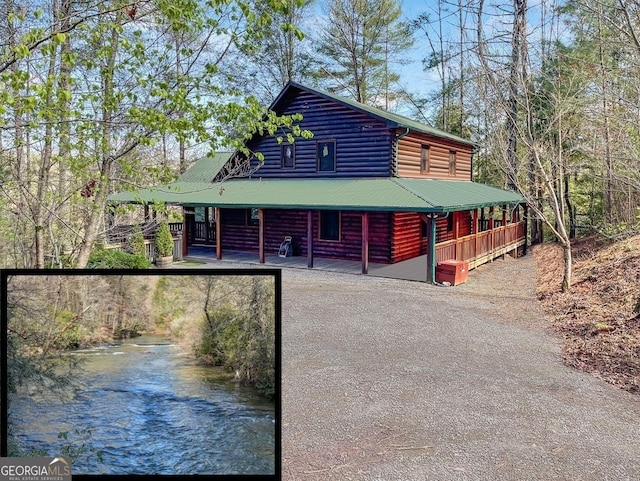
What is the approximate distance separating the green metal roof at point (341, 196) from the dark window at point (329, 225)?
1201 mm

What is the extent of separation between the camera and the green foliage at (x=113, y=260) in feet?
44.5

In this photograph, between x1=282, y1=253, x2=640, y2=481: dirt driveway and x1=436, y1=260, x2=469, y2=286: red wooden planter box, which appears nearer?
x1=282, y1=253, x2=640, y2=481: dirt driveway

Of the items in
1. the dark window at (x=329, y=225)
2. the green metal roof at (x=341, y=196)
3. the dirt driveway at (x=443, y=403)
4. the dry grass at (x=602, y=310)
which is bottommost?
the dirt driveway at (x=443, y=403)

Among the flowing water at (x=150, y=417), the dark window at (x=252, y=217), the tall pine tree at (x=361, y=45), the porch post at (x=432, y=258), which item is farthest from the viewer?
the tall pine tree at (x=361, y=45)

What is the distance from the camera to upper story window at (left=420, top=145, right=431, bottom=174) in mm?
19641

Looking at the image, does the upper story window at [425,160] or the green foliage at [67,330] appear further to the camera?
the upper story window at [425,160]

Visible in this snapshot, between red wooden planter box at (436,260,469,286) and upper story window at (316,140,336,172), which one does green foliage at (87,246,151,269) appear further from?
red wooden planter box at (436,260,469,286)

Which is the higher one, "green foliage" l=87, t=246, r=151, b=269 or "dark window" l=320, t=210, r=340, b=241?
"dark window" l=320, t=210, r=340, b=241

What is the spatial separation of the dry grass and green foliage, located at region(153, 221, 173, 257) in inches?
509

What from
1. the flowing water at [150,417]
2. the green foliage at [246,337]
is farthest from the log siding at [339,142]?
the flowing water at [150,417]

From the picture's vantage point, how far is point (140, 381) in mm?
2037

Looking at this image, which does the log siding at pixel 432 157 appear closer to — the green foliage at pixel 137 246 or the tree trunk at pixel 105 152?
the green foliage at pixel 137 246

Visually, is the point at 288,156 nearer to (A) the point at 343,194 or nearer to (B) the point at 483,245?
(A) the point at 343,194

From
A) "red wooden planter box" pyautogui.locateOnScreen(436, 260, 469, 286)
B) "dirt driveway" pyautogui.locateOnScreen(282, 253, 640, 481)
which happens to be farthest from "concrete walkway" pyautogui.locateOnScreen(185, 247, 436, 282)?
"dirt driveway" pyautogui.locateOnScreen(282, 253, 640, 481)
